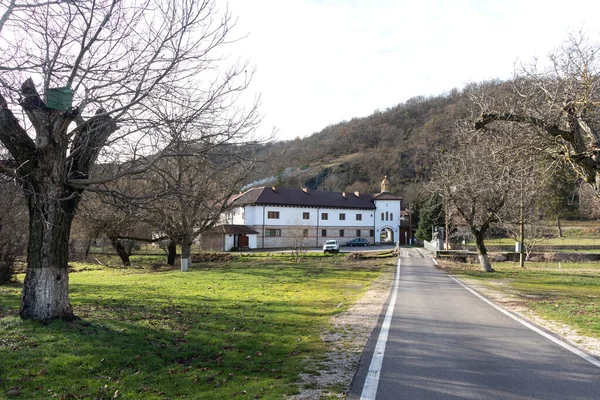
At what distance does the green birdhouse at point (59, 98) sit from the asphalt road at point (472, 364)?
7.26 m

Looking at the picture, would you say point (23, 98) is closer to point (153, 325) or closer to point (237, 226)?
point (153, 325)

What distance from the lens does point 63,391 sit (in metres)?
5.32

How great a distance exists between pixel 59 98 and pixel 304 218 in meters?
56.2

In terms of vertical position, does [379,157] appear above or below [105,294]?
above

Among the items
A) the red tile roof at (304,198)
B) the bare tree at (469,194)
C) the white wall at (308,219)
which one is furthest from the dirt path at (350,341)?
the red tile roof at (304,198)

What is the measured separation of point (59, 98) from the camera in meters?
8.05

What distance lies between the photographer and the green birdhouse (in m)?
8.00

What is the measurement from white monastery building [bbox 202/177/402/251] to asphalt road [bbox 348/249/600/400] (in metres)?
44.9

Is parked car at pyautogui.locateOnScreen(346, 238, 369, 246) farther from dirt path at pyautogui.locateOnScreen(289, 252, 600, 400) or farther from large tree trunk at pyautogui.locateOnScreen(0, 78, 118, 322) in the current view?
large tree trunk at pyautogui.locateOnScreen(0, 78, 118, 322)

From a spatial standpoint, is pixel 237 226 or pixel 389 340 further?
pixel 237 226

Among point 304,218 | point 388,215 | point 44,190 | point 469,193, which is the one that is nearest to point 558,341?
point 44,190

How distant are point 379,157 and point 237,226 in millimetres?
76047

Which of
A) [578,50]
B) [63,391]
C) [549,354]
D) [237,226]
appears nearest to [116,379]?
[63,391]

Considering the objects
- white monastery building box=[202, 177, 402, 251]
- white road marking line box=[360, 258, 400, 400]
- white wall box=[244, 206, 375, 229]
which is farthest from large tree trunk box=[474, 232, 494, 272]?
white wall box=[244, 206, 375, 229]
